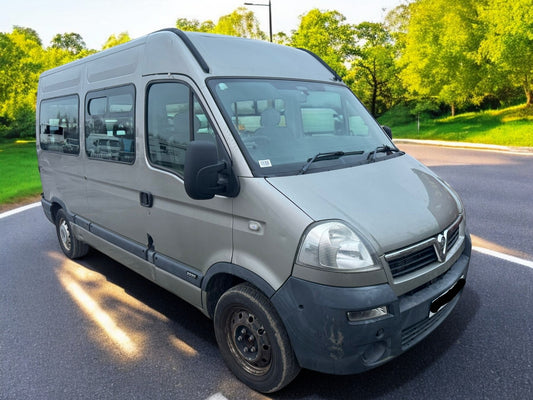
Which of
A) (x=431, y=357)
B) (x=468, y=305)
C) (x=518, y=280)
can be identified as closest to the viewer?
(x=431, y=357)

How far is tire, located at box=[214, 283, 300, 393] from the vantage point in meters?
2.77

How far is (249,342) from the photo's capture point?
3.06 metres

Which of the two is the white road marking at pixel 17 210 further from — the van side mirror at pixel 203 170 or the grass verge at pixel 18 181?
the van side mirror at pixel 203 170

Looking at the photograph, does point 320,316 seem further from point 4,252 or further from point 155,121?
point 4,252

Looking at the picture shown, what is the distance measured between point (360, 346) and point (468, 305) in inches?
80.2

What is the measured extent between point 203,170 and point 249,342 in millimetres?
1268

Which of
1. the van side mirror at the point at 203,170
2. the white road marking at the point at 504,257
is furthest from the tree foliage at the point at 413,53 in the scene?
the van side mirror at the point at 203,170

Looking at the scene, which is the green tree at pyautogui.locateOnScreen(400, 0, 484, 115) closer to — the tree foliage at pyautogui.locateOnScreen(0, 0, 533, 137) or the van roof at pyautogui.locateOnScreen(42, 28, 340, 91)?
the tree foliage at pyautogui.locateOnScreen(0, 0, 533, 137)

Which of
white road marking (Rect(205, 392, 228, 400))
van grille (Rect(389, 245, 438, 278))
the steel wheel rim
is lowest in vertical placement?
white road marking (Rect(205, 392, 228, 400))

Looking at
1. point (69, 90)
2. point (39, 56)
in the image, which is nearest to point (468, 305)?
point (69, 90)

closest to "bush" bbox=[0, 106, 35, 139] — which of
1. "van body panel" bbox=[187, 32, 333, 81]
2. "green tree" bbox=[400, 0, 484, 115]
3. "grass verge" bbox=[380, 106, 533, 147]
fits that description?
"green tree" bbox=[400, 0, 484, 115]

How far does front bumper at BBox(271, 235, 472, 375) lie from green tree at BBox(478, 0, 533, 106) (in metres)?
20.1

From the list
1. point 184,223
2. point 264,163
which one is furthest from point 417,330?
point 184,223

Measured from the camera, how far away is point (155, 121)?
146 inches
